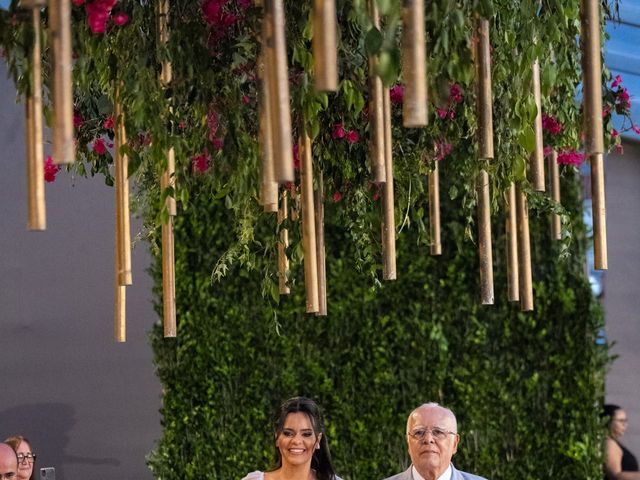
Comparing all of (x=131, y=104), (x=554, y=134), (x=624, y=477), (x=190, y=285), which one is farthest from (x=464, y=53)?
(x=624, y=477)

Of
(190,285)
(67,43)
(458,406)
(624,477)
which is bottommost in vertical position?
(624,477)

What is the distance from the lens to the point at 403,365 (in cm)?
550

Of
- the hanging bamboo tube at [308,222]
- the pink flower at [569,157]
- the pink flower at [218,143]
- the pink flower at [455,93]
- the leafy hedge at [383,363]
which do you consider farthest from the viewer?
the leafy hedge at [383,363]

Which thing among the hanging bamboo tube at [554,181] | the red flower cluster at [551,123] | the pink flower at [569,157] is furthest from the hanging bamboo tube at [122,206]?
the pink flower at [569,157]

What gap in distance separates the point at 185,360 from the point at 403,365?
3.17 ft

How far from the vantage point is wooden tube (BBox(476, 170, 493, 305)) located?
2.25 metres

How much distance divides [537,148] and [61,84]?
1.04m

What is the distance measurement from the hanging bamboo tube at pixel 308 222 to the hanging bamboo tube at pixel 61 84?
1.92 ft

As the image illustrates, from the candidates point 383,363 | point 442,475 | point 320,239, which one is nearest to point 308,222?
point 320,239

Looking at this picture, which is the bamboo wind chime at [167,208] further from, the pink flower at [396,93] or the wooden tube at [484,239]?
the wooden tube at [484,239]

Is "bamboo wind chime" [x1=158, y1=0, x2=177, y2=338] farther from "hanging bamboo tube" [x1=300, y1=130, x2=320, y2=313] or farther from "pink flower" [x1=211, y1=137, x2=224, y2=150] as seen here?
"hanging bamboo tube" [x1=300, y1=130, x2=320, y2=313]

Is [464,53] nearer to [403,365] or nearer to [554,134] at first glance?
[554,134]

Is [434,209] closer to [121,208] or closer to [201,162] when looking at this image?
[201,162]

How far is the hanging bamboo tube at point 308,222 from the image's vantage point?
1990mm
